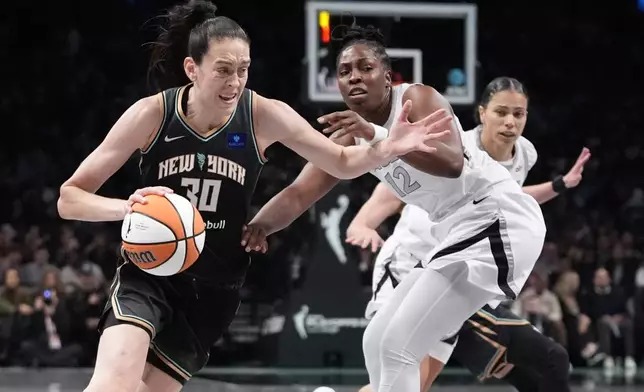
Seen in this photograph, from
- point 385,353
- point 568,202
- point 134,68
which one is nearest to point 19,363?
point 134,68

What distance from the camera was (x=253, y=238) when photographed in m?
3.70

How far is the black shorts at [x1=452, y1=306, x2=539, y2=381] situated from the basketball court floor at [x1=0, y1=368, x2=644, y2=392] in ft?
7.59

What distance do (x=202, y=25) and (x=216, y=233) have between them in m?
0.79


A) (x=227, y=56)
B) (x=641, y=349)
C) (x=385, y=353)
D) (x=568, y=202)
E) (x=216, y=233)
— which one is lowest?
(x=641, y=349)

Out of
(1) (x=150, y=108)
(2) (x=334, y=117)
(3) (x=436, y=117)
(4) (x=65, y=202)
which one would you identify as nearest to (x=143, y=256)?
(4) (x=65, y=202)

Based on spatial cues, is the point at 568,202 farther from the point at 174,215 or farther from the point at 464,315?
the point at 174,215

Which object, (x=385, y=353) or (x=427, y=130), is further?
(x=385, y=353)

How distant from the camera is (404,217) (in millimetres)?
4918

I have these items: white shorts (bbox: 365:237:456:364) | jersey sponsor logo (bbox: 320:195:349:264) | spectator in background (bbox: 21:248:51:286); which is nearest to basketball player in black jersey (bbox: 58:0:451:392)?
white shorts (bbox: 365:237:456:364)

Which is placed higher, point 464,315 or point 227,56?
point 227,56

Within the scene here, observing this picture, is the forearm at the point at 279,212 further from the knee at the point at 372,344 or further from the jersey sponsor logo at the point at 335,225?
the jersey sponsor logo at the point at 335,225

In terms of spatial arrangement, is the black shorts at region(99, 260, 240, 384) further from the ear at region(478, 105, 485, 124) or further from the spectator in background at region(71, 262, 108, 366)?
the spectator in background at region(71, 262, 108, 366)

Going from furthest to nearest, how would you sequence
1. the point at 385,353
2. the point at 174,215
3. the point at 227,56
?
the point at 385,353 < the point at 227,56 < the point at 174,215

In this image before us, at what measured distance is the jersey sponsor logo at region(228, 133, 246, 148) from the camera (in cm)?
358
